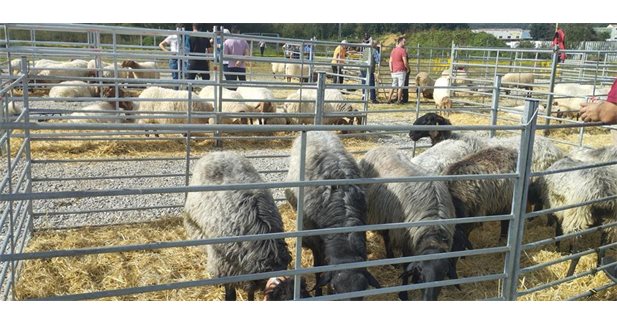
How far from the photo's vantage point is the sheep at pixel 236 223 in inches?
156

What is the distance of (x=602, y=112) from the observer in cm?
373

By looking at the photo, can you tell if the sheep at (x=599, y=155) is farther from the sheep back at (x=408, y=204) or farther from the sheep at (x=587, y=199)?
the sheep back at (x=408, y=204)

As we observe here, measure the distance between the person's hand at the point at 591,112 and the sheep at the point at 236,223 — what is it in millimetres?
2573

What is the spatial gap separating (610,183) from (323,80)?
3312 mm

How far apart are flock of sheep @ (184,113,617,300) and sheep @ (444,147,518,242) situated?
1 centimetres

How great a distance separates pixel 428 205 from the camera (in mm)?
4672

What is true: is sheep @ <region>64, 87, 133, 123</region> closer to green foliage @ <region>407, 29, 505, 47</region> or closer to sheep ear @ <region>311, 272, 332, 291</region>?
sheep ear @ <region>311, 272, 332, 291</region>

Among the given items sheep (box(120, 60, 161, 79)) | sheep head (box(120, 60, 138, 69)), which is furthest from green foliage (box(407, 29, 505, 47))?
sheep head (box(120, 60, 138, 69))

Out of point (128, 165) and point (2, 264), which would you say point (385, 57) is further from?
point (2, 264)

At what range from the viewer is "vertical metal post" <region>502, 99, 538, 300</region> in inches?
Result: 131

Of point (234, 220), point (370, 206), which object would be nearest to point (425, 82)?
point (370, 206)

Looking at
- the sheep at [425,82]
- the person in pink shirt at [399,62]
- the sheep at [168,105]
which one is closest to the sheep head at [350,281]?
the sheep at [168,105]

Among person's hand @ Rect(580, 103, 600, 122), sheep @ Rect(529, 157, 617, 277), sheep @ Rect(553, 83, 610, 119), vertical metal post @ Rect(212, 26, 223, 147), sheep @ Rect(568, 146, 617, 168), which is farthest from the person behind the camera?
sheep @ Rect(553, 83, 610, 119)

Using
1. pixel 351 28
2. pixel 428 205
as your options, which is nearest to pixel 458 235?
pixel 428 205
